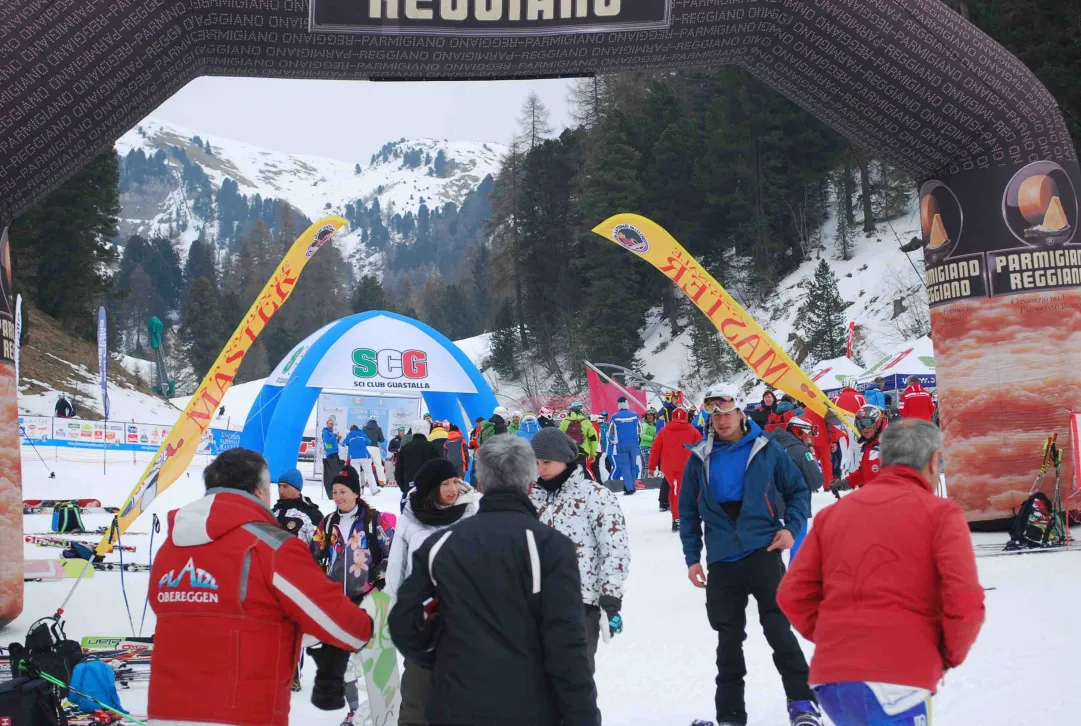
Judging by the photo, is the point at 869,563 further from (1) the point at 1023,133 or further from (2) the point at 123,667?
(1) the point at 1023,133

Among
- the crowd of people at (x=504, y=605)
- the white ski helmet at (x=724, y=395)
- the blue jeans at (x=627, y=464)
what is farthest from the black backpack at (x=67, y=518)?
the crowd of people at (x=504, y=605)

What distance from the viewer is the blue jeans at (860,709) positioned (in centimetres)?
318

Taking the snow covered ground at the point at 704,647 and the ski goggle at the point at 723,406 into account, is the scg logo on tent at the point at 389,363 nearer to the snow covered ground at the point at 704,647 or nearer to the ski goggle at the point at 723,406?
the snow covered ground at the point at 704,647

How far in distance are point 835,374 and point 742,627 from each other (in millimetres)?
22769

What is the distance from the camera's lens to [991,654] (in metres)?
6.38

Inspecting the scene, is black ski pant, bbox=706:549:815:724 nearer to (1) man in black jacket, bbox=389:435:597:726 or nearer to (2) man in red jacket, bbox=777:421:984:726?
(2) man in red jacket, bbox=777:421:984:726

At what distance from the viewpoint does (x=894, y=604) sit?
3189 mm

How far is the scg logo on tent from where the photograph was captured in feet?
78.7

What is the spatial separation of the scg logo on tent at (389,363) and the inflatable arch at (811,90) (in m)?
15.0

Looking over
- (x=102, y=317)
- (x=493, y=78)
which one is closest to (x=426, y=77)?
(x=493, y=78)

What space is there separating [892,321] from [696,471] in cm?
3491

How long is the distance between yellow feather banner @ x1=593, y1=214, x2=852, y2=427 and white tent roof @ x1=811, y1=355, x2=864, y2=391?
44.7 ft

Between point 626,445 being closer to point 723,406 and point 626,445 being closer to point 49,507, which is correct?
point 49,507

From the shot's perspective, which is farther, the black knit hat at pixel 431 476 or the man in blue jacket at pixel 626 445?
the man in blue jacket at pixel 626 445
